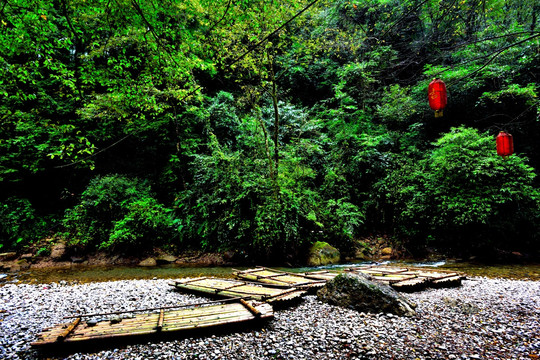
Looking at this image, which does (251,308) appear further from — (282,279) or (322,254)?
(322,254)

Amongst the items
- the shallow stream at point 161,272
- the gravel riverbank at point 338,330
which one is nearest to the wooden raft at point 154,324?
the gravel riverbank at point 338,330

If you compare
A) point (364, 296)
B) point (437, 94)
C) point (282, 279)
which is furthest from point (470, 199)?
point (282, 279)

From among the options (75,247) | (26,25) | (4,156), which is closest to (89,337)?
(26,25)

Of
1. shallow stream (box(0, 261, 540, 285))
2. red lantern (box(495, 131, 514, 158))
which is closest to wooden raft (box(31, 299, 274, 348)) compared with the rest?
shallow stream (box(0, 261, 540, 285))

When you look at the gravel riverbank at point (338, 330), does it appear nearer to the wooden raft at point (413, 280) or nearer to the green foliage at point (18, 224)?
the wooden raft at point (413, 280)

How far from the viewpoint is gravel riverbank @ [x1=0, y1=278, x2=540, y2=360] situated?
11.2 ft

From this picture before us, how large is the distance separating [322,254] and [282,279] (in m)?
4.50

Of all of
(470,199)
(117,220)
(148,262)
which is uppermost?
(470,199)

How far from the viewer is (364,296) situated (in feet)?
16.5

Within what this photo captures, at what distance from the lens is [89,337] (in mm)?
3457

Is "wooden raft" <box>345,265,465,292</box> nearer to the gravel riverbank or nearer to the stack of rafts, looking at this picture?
the stack of rafts

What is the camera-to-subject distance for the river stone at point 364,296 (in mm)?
4758

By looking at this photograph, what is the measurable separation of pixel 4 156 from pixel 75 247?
6532 millimetres

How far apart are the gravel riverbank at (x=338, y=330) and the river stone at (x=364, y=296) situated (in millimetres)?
176
